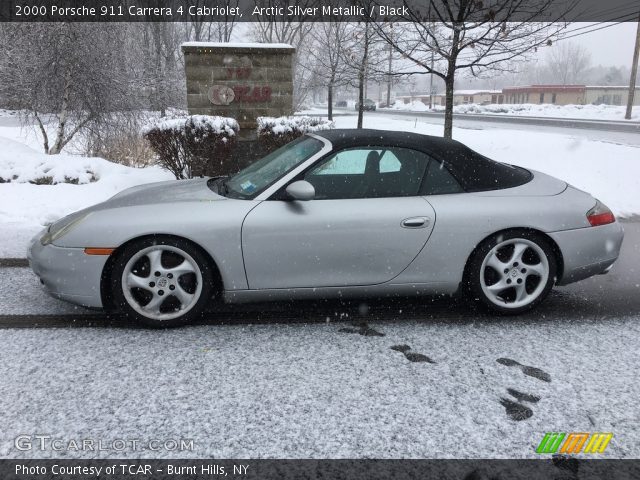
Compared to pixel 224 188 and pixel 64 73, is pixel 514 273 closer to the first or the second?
pixel 224 188

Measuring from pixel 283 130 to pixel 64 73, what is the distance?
18.1 feet

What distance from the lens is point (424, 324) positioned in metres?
3.63

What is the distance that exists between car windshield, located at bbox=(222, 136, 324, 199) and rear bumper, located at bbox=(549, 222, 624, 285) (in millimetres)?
1860

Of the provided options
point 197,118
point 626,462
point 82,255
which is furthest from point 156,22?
point 626,462

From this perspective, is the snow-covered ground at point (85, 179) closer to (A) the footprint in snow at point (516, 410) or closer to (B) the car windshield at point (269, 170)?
(B) the car windshield at point (269, 170)

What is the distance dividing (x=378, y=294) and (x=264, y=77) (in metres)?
9.90

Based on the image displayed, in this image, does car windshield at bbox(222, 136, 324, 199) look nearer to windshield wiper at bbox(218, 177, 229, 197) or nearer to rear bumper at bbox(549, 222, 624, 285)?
windshield wiper at bbox(218, 177, 229, 197)

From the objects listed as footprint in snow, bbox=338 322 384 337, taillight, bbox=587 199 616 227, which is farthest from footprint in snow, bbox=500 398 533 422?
taillight, bbox=587 199 616 227

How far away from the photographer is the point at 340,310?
3.88 metres

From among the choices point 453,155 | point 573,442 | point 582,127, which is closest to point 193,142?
point 453,155

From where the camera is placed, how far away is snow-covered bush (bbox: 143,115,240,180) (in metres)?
8.68

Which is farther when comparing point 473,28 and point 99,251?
point 473,28

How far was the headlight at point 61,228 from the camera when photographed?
349cm

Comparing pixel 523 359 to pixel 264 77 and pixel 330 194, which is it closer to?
pixel 330 194
